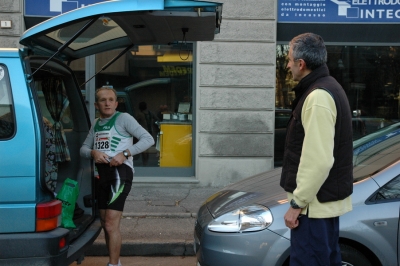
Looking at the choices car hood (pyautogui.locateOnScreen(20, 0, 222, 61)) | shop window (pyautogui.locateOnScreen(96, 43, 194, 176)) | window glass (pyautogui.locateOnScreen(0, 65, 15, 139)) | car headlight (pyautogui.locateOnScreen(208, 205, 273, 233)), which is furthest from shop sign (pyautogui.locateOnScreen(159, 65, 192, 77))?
window glass (pyautogui.locateOnScreen(0, 65, 15, 139))

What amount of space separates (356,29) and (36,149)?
7.52m

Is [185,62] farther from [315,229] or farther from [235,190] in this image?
[315,229]

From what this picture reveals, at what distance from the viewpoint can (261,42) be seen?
9.45 meters

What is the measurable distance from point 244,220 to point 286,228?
33 centimetres

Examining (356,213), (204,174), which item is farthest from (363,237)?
(204,174)

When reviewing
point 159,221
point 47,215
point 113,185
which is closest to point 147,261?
point 159,221

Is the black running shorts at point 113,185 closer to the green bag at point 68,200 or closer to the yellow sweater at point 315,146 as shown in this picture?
the green bag at point 68,200

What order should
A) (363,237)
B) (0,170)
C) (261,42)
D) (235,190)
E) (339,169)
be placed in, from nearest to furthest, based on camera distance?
1. (339,169)
2. (0,170)
3. (363,237)
4. (235,190)
5. (261,42)

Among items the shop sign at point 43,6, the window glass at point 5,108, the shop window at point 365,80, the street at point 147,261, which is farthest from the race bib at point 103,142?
the shop window at point 365,80

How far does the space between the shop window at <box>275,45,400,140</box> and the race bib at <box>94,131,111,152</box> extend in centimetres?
550

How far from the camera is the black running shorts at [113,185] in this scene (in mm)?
4840

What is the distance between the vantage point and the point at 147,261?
598cm

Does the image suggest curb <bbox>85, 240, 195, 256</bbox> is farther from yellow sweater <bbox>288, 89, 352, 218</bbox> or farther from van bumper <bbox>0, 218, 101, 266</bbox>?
yellow sweater <bbox>288, 89, 352, 218</bbox>

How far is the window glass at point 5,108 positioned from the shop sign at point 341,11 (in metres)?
6.75
